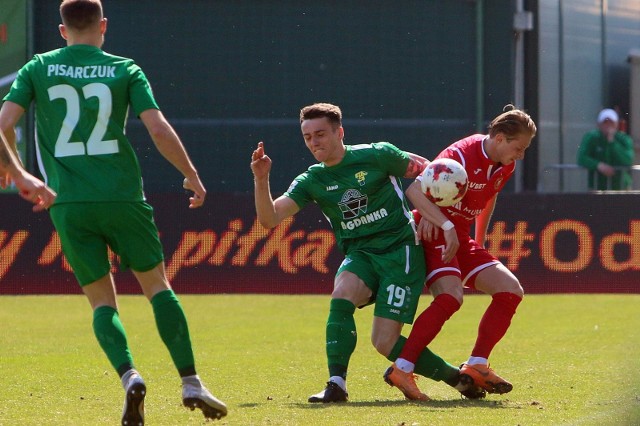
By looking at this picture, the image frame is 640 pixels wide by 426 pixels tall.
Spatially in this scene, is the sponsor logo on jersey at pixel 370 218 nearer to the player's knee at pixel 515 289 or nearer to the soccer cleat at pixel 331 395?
the player's knee at pixel 515 289

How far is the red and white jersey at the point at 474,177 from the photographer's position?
7699 millimetres

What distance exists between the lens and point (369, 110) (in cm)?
1853

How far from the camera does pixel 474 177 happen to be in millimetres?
7695

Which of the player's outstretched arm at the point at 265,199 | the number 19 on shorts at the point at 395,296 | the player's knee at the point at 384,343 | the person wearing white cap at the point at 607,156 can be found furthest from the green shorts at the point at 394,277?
the person wearing white cap at the point at 607,156

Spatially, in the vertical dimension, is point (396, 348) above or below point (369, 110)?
below

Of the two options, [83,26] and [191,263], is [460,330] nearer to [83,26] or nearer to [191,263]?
[191,263]

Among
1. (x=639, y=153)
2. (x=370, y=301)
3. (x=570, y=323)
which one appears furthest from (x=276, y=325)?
(x=639, y=153)

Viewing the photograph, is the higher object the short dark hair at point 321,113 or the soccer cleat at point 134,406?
the short dark hair at point 321,113

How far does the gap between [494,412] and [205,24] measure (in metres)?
12.7

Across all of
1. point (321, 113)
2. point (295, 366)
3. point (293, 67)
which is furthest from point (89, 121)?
point (293, 67)

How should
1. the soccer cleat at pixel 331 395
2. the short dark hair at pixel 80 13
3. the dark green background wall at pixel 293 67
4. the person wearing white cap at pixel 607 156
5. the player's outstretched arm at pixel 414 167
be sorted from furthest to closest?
the dark green background wall at pixel 293 67
the person wearing white cap at pixel 607 156
the player's outstretched arm at pixel 414 167
the soccer cleat at pixel 331 395
the short dark hair at pixel 80 13

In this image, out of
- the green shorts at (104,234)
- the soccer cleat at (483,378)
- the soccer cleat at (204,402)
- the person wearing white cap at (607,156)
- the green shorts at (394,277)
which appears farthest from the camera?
the person wearing white cap at (607,156)

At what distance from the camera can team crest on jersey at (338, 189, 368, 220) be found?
7.64m

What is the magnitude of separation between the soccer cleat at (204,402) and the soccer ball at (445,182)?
2036mm
